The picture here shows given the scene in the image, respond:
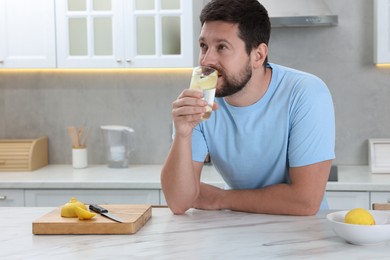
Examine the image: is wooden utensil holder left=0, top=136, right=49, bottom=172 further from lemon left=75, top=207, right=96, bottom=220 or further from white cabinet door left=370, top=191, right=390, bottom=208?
lemon left=75, top=207, right=96, bottom=220

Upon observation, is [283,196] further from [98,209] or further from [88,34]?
[88,34]

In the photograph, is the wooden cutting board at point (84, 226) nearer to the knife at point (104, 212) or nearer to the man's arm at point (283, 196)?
the knife at point (104, 212)

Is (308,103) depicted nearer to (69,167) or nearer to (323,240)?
(323,240)

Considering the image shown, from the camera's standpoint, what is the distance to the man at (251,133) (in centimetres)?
241

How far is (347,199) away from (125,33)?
1.61 meters

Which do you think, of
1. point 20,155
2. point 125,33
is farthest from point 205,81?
point 20,155

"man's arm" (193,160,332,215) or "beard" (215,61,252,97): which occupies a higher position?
"beard" (215,61,252,97)

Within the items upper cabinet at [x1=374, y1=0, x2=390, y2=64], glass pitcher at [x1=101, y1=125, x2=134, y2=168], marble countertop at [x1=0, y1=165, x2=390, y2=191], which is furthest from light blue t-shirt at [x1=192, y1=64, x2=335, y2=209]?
glass pitcher at [x1=101, y1=125, x2=134, y2=168]

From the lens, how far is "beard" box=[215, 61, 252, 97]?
2.42m

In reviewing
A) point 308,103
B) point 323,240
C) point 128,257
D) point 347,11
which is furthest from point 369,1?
point 128,257

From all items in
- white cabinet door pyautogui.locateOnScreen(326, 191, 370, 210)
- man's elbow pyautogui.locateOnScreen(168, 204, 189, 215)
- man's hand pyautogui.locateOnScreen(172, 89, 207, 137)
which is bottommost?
white cabinet door pyautogui.locateOnScreen(326, 191, 370, 210)

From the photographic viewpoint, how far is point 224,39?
2.46m

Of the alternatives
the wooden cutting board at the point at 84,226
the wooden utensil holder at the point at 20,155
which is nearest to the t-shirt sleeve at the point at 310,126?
the wooden cutting board at the point at 84,226

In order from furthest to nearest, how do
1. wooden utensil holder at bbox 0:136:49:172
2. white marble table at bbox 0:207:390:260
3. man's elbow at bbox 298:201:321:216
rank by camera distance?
wooden utensil holder at bbox 0:136:49:172, man's elbow at bbox 298:201:321:216, white marble table at bbox 0:207:390:260
